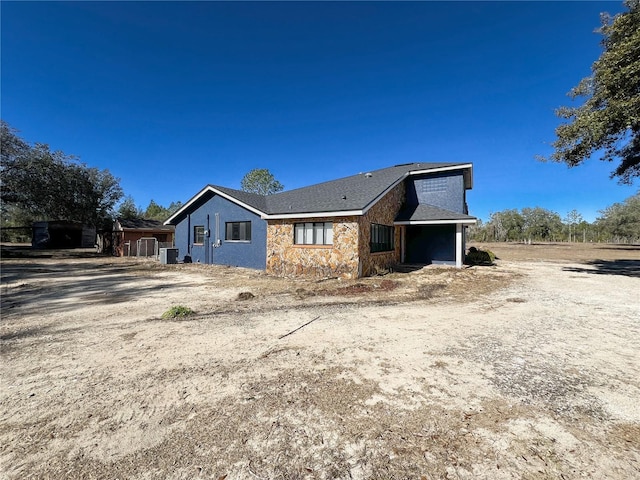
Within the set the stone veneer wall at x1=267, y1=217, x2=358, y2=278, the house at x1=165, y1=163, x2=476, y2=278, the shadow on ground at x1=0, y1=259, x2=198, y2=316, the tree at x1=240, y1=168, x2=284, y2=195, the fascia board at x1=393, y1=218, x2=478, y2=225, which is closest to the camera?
the shadow on ground at x1=0, y1=259, x2=198, y2=316

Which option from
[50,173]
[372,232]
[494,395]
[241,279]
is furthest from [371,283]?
[50,173]

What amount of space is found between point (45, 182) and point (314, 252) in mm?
25599

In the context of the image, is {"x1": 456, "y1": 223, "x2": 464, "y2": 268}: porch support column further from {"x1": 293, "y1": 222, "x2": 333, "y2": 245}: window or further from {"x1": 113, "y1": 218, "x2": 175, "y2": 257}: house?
{"x1": 113, "y1": 218, "x2": 175, "y2": 257}: house

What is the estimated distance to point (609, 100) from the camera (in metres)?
10.3

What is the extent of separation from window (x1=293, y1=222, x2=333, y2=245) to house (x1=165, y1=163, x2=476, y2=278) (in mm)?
46

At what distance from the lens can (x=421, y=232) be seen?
53.5ft

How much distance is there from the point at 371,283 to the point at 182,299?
6402 mm

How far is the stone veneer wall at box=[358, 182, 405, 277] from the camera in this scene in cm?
1138

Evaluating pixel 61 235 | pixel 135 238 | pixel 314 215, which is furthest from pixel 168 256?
pixel 61 235

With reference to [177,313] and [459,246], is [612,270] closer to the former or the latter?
[459,246]

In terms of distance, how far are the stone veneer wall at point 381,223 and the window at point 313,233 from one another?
4.84 feet

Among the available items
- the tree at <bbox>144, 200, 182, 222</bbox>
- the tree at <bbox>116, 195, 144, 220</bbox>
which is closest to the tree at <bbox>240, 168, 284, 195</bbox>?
the tree at <bbox>116, 195, 144, 220</bbox>

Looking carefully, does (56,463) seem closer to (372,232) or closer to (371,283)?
(371,283)

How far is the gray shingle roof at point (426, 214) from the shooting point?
45.1ft
